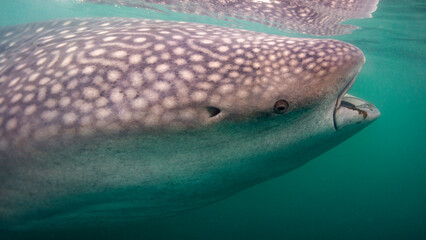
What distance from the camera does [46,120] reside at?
192cm

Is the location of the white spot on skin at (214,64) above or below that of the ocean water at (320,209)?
above

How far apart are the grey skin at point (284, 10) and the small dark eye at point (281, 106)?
9.57 m

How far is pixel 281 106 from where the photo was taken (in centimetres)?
180

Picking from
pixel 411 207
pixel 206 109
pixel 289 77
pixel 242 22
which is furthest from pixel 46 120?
pixel 411 207

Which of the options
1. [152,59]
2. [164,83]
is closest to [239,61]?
[164,83]

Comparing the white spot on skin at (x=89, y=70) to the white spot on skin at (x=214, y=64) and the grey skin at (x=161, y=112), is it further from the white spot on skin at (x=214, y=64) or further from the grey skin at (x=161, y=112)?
Answer: the white spot on skin at (x=214, y=64)

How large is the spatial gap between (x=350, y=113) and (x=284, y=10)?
36.2ft

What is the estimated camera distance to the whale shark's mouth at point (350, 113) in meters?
1.94

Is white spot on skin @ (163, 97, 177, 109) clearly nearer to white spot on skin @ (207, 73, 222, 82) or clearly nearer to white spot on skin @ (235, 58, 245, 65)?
white spot on skin @ (207, 73, 222, 82)

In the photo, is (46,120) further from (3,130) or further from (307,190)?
(307,190)

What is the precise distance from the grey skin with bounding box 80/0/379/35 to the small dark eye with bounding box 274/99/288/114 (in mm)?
9572

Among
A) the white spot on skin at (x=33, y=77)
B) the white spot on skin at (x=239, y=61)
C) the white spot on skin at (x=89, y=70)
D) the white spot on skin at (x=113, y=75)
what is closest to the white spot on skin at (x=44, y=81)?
the white spot on skin at (x=33, y=77)

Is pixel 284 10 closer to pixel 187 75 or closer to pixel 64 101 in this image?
pixel 187 75

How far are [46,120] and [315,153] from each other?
7.85 ft
